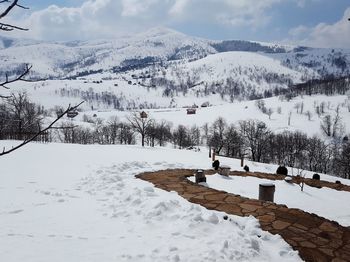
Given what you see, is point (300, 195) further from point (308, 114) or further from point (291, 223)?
point (308, 114)

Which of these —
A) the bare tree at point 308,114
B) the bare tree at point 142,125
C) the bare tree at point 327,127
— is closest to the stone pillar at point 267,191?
the bare tree at point 142,125

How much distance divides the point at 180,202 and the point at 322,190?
24.7 ft

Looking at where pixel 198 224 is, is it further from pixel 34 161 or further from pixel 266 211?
pixel 34 161

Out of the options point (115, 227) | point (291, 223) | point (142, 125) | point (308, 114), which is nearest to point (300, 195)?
point (291, 223)

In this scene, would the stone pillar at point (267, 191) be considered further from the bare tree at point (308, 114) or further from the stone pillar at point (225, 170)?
the bare tree at point (308, 114)

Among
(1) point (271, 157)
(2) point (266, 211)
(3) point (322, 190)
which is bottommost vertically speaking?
(1) point (271, 157)

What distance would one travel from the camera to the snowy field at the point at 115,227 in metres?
4.95

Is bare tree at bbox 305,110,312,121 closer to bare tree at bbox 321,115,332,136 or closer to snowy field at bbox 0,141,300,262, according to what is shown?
bare tree at bbox 321,115,332,136

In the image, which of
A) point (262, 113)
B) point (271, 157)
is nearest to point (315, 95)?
point (262, 113)

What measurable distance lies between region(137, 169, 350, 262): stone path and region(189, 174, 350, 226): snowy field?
206 cm

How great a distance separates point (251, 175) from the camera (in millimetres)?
13539

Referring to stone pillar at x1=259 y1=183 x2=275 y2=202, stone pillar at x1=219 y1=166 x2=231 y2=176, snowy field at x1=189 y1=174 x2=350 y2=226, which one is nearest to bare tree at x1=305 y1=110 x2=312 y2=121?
snowy field at x1=189 y1=174 x2=350 y2=226

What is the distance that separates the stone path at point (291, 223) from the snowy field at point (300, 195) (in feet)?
6.75

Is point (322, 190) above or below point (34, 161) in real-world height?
below
